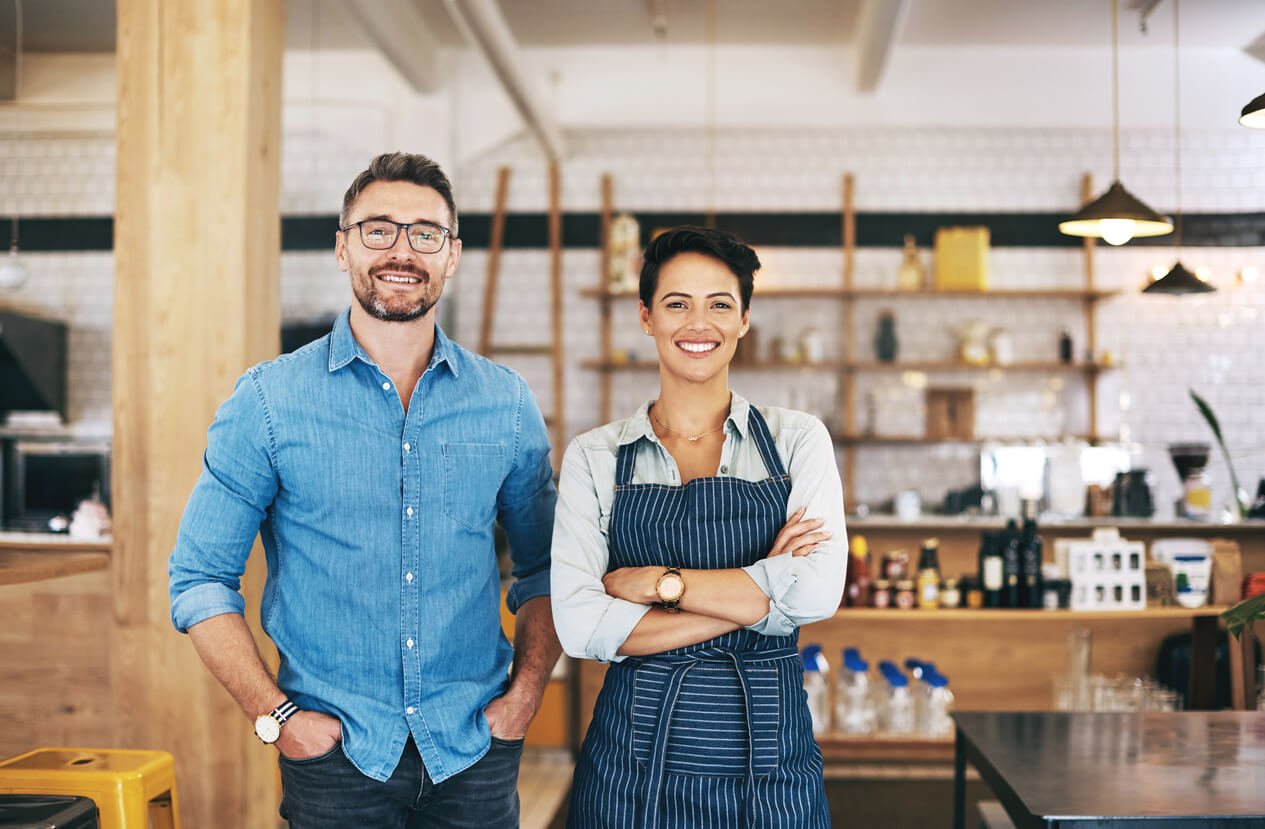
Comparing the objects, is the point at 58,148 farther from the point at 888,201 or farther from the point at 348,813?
the point at 348,813

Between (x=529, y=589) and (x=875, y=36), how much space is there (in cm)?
491

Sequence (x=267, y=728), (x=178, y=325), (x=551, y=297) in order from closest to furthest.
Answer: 1. (x=267, y=728)
2. (x=178, y=325)
3. (x=551, y=297)

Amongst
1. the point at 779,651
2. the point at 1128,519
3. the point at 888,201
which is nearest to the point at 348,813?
the point at 779,651

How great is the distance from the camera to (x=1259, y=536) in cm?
Answer: 493

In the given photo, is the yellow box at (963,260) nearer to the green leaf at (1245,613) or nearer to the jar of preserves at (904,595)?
the jar of preserves at (904,595)

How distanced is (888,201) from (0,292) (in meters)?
6.21

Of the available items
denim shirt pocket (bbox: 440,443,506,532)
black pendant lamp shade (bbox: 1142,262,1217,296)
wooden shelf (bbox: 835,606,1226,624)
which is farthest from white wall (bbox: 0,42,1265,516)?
denim shirt pocket (bbox: 440,443,506,532)

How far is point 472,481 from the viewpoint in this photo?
6.15 ft

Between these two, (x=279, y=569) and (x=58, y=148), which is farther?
(x=58, y=148)

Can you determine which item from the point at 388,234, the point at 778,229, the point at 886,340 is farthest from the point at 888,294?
the point at 388,234

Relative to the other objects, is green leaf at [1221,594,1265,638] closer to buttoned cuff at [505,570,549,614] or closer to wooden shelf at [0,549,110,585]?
buttoned cuff at [505,570,549,614]

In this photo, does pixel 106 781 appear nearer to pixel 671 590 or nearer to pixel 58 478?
pixel 671 590

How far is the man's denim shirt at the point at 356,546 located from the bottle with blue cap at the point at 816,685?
2.47 meters

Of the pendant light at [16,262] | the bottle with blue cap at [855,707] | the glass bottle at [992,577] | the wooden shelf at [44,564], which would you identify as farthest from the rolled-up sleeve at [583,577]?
the pendant light at [16,262]
